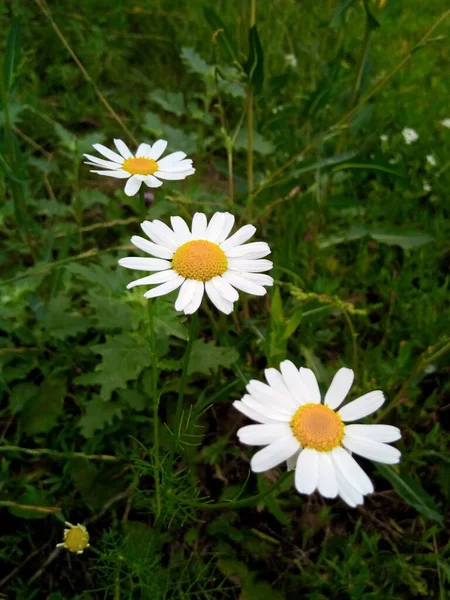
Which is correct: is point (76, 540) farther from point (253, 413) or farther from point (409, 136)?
point (409, 136)

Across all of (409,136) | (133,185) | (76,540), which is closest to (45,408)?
(76,540)

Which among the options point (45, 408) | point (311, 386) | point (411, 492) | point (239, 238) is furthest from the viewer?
point (45, 408)

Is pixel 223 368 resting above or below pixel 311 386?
below

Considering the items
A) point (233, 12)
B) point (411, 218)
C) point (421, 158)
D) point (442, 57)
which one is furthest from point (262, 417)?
point (442, 57)

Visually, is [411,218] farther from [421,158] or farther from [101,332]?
[101,332]

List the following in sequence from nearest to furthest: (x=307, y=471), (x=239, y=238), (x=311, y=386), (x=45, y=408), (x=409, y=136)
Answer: (x=307, y=471) < (x=311, y=386) < (x=239, y=238) < (x=45, y=408) < (x=409, y=136)

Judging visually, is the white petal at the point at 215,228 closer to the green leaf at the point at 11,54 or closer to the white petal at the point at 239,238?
the white petal at the point at 239,238

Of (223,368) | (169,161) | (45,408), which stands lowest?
(45,408)
